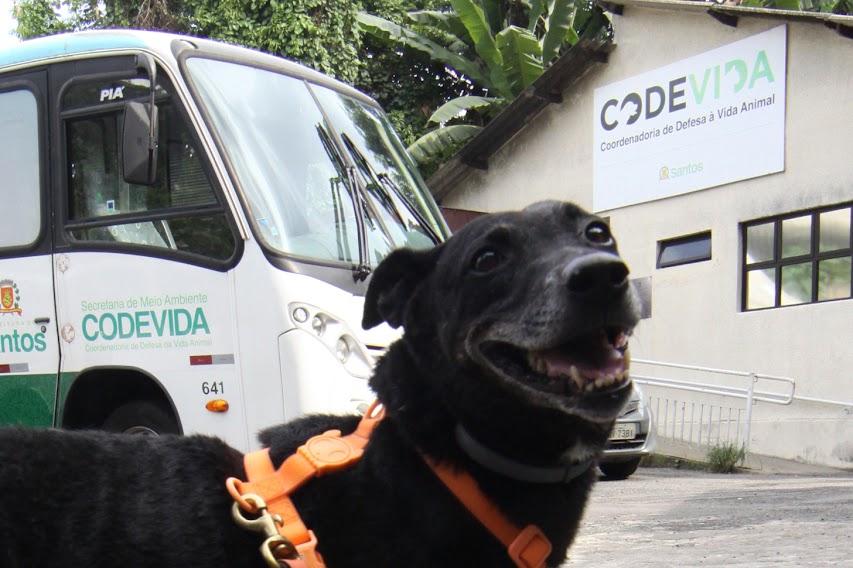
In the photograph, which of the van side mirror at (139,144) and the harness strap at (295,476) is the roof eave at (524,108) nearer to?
the van side mirror at (139,144)

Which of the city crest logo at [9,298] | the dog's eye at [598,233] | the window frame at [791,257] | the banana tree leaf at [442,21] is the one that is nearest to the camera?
the dog's eye at [598,233]

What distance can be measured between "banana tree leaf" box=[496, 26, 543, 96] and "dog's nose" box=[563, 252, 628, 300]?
19137 millimetres

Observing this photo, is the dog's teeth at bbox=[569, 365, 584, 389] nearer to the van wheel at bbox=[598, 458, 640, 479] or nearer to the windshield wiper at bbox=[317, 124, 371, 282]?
the windshield wiper at bbox=[317, 124, 371, 282]

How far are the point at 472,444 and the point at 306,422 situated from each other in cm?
68

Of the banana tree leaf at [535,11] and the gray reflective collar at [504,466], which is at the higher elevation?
the banana tree leaf at [535,11]

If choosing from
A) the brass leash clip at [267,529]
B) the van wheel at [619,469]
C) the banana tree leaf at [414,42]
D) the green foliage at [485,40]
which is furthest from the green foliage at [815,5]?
the brass leash clip at [267,529]

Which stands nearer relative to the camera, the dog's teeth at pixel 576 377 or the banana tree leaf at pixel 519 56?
the dog's teeth at pixel 576 377

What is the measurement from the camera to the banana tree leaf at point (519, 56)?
21688 millimetres

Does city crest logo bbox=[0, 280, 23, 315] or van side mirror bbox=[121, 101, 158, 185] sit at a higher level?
van side mirror bbox=[121, 101, 158, 185]

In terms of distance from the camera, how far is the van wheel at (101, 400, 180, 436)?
6.62 metres

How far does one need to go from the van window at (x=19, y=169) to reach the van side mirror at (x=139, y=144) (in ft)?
2.99

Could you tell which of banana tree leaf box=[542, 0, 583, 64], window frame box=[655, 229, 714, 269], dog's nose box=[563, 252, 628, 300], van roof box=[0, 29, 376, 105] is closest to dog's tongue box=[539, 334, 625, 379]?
dog's nose box=[563, 252, 628, 300]

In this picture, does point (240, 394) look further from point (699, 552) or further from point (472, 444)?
point (472, 444)

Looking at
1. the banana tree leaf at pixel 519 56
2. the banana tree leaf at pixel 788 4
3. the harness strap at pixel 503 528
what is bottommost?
the harness strap at pixel 503 528
